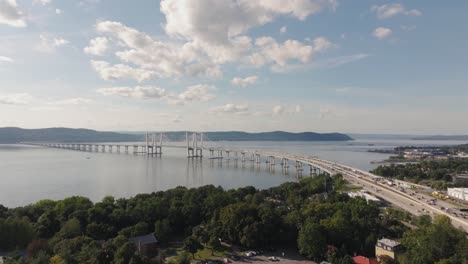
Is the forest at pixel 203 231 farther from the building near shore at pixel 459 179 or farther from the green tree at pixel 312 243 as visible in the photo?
the building near shore at pixel 459 179

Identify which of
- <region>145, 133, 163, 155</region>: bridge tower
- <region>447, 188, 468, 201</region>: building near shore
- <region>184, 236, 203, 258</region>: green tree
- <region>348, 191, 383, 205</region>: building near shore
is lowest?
<region>447, 188, 468, 201</region>: building near shore

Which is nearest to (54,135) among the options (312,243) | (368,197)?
(368,197)

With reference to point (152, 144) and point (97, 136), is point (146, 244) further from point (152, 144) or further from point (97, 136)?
point (97, 136)

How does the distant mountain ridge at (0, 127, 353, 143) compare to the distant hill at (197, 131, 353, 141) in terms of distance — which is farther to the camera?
the distant hill at (197, 131, 353, 141)

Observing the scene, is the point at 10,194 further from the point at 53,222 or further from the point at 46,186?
the point at 53,222

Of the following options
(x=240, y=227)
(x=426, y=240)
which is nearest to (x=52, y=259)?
(x=240, y=227)

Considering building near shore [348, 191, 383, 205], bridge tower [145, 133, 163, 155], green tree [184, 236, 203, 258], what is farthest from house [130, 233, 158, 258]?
bridge tower [145, 133, 163, 155]

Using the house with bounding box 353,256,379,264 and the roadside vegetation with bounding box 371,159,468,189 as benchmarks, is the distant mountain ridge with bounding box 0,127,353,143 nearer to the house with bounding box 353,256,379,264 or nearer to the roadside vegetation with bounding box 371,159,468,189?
the roadside vegetation with bounding box 371,159,468,189
